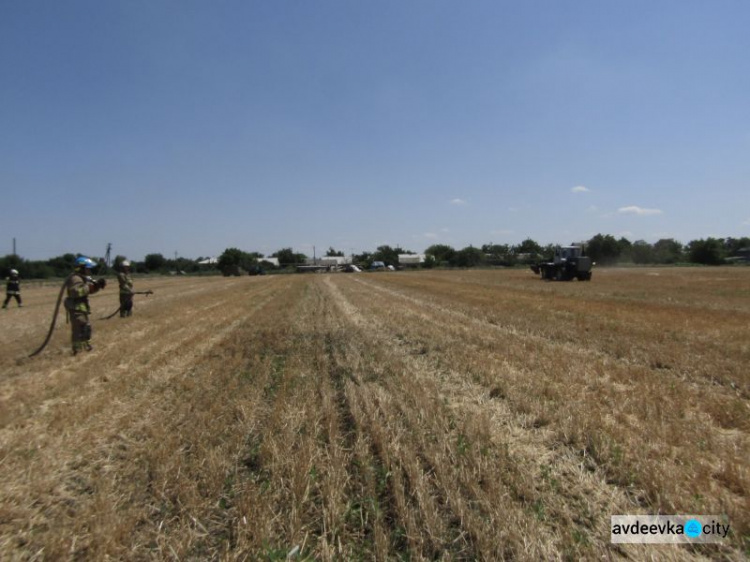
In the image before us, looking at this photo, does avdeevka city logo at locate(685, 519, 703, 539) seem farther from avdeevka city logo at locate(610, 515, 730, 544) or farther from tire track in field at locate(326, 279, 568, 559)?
tire track in field at locate(326, 279, 568, 559)

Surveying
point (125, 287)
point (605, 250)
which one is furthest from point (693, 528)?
point (605, 250)

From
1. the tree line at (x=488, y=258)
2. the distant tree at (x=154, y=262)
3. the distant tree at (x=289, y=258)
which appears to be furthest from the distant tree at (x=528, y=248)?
the distant tree at (x=154, y=262)

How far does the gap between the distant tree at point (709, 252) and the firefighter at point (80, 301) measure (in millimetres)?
117809

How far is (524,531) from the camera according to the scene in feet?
9.00

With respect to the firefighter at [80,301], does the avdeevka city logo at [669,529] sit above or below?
below

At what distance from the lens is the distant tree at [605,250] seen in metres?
98.1

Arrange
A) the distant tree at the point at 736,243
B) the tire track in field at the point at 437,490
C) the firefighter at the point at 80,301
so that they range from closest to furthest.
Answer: the tire track in field at the point at 437,490
the firefighter at the point at 80,301
the distant tree at the point at 736,243

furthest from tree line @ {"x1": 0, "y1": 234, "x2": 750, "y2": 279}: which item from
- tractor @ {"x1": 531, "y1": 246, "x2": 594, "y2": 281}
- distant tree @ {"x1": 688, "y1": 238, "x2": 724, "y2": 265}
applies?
tractor @ {"x1": 531, "y1": 246, "x2": 594, "y2": 281}

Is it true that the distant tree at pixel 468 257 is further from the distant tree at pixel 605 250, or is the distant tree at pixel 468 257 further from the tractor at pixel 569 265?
the tractor at pixel 569 265

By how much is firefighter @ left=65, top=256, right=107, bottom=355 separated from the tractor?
109 ft

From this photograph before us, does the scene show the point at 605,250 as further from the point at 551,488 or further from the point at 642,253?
the point at 551,488

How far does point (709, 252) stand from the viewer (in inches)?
3637

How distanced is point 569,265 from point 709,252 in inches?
3346

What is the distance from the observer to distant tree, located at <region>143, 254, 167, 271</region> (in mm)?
116125
